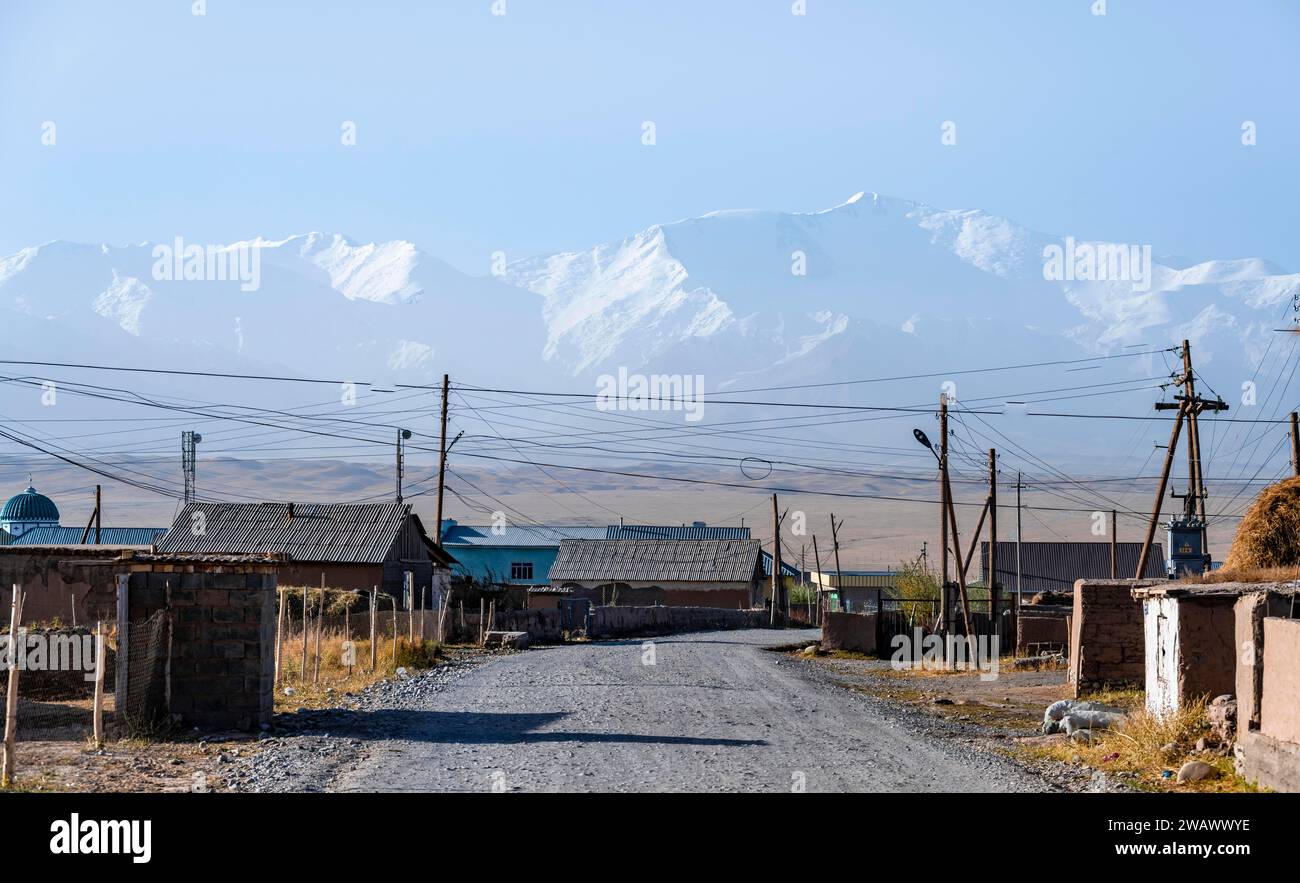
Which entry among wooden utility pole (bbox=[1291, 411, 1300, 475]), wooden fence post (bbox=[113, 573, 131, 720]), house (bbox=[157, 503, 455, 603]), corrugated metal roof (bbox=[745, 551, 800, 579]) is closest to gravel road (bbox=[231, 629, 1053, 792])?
wooden fence post (bbox=[113, 573, 131, 720])

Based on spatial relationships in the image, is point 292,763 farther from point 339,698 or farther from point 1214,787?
point 1214,787

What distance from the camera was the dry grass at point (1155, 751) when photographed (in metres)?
14.4

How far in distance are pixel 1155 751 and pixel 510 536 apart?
88.9 meters

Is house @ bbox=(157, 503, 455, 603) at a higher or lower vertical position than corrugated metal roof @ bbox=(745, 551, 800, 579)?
higher

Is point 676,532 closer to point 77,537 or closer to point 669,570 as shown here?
point 669,570

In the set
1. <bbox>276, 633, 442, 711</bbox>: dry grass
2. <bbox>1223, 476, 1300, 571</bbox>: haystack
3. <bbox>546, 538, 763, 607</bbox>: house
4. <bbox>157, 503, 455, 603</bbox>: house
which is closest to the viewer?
<bbox>1223, 476, 1300, 571</bbox>: haystack

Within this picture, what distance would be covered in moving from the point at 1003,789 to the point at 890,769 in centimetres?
158

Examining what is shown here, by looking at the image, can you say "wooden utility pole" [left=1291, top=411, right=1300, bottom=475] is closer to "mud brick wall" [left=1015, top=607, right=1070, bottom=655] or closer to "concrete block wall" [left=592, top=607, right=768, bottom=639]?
"mud brick wall" [left=1015, top=607, right=1070, bottom=655]

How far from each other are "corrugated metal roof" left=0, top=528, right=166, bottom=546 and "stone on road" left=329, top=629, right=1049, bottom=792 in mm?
63162

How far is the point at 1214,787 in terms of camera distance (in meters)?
14.1

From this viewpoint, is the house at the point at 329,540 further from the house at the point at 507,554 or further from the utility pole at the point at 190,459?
the house at the point at 507,554

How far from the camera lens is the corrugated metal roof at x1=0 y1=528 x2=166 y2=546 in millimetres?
87325

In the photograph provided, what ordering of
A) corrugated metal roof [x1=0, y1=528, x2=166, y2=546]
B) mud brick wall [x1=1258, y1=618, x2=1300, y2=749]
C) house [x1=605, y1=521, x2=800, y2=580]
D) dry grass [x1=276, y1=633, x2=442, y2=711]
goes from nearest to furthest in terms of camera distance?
1. mud brick wall [x1=1258, y1=618, x2=1300, y2=749]
2. dry grass [x1=276, y1=633, x2=442, y2=711]
3. corrugated metal roof [x1=0, y1=528, x2=166, y2=546]
4. house [x1=605, y1=521, x2=800, y2=580]
